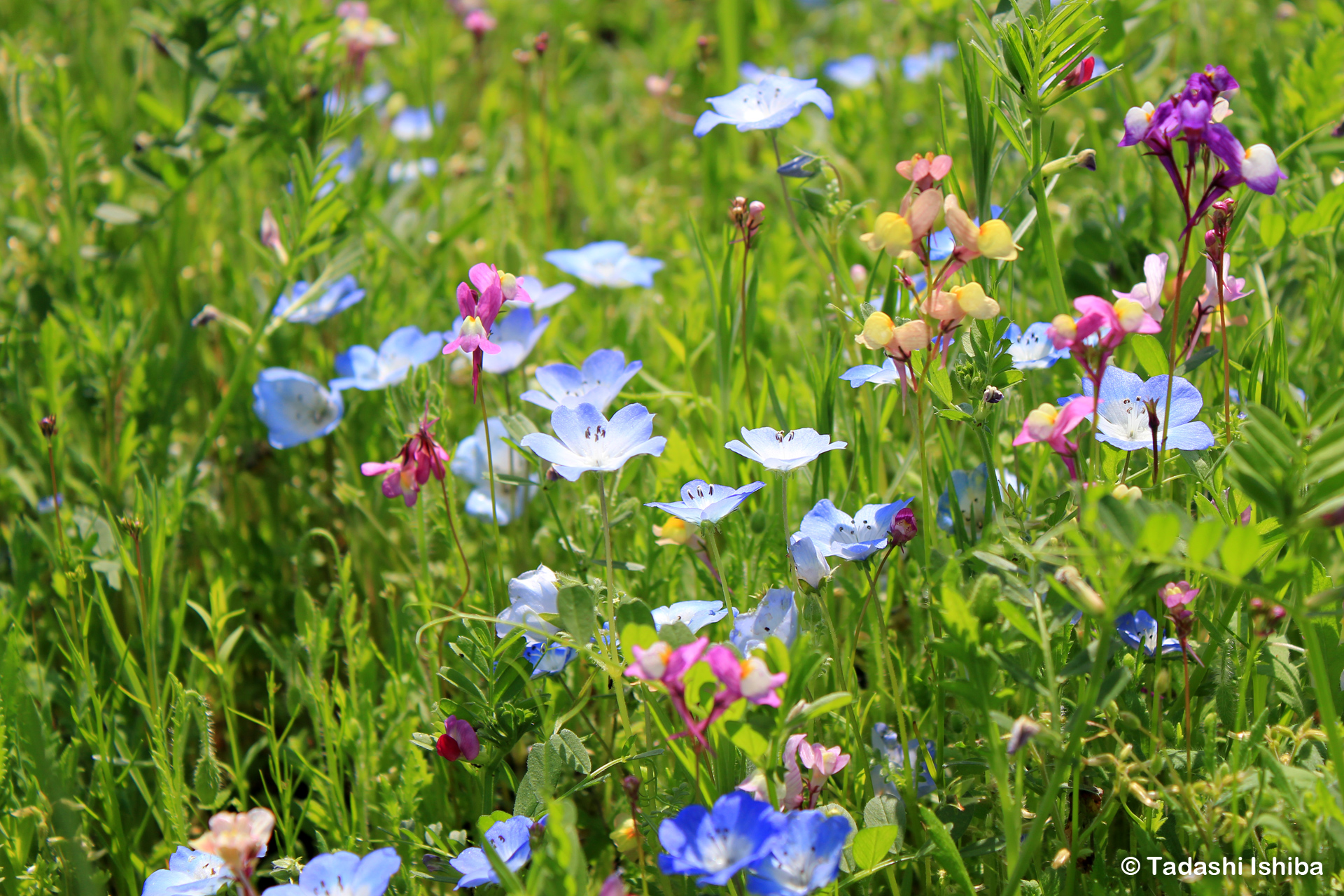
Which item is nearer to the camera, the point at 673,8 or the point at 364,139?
the point at 364,139

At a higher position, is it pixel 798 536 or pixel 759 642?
pixel 798 536

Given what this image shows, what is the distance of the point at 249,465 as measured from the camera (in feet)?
7.59

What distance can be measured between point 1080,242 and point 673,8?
8.77 ft

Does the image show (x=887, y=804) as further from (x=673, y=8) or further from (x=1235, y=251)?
(x=673, y=8)

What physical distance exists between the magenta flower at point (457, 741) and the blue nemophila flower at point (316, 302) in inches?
43.7

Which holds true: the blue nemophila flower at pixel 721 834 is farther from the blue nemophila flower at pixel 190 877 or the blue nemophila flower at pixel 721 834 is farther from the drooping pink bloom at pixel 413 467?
the drooping pink bloom at pixel 413 467

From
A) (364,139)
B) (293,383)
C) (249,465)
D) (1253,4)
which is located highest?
(1253,4)

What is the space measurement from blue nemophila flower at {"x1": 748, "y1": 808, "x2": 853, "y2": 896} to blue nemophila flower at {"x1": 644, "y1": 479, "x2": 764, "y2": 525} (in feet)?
1.23

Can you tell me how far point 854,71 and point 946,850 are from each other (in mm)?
2901

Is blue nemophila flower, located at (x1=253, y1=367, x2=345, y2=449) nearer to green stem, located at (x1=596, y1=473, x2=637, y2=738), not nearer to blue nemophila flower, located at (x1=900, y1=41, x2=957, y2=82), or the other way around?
green stem, located at (x1=596, y1=473, x2=637, y2=738)

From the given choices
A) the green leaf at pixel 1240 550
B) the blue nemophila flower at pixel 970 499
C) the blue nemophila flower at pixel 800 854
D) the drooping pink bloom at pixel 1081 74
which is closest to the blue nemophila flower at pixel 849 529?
the blue nemophila flower at pixel 970 499

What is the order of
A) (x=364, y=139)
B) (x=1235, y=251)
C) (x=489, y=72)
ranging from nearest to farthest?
(x=1235, y=251)
(x=364, y=139)
(x=489, y=72)

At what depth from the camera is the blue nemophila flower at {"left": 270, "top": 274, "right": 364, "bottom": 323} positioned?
2.23 meters

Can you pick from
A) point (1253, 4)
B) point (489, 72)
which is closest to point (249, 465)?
point (489, 72)
